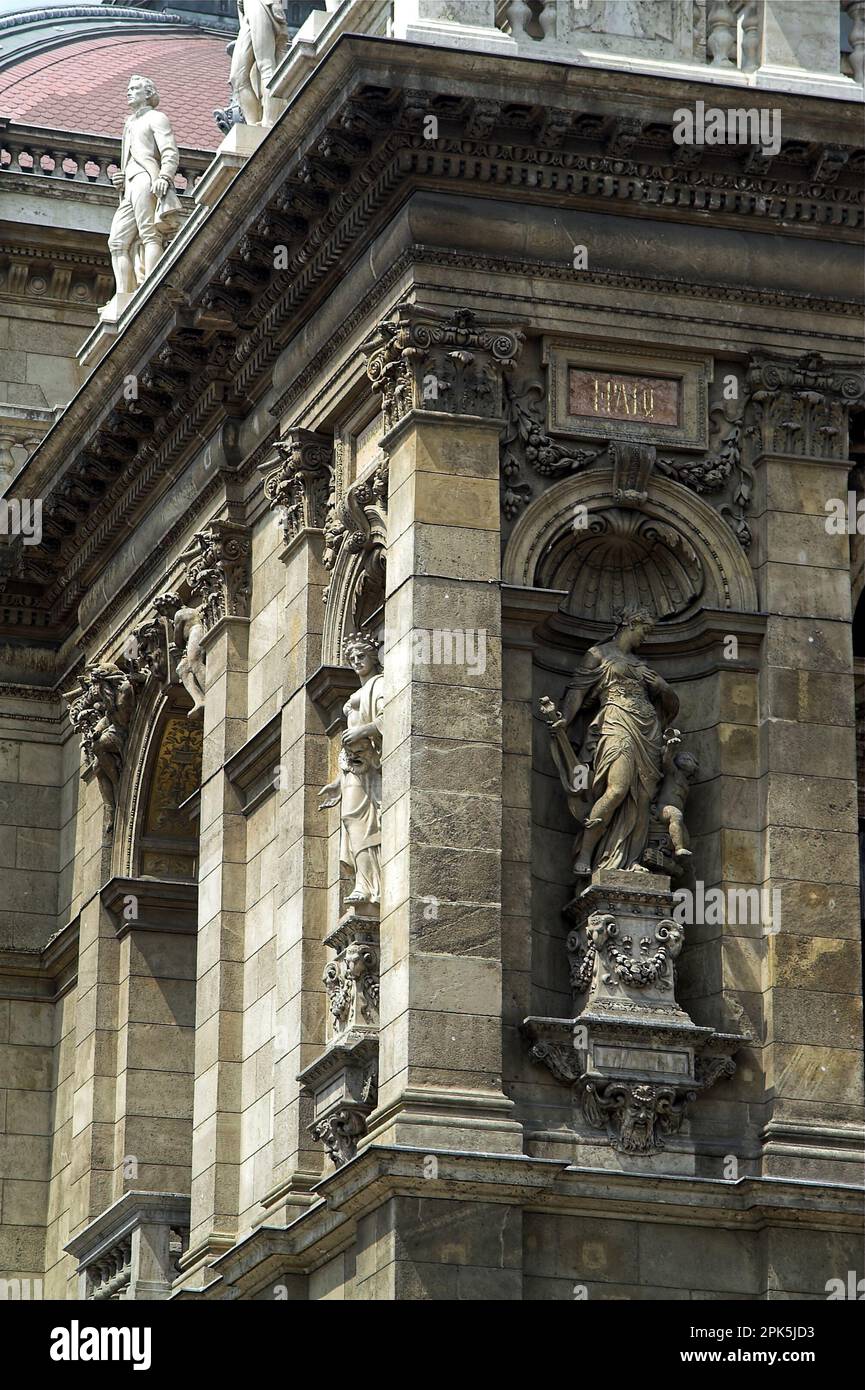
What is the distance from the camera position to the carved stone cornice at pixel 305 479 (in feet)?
130

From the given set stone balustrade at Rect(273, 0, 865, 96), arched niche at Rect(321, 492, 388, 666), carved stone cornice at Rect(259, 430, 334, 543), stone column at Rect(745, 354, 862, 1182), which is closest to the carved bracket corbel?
carved stone cornice at Rect(259, 430, 334, 543)

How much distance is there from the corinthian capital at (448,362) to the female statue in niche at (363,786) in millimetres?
2600

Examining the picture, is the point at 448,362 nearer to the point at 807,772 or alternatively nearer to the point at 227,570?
the point at 807,772

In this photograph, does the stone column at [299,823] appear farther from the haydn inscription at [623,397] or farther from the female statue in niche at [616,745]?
the haydn inscription at [623,397]

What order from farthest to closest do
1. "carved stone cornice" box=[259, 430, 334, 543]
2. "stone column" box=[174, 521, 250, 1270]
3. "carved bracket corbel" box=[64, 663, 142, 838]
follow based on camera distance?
1. "carved bracket corbel" box=[64, 663, 142, 838]
2. "stone column" box=[174, 521, 250, 1270]
3. "carved stone cornice" box=[259, 430, 334, 543]

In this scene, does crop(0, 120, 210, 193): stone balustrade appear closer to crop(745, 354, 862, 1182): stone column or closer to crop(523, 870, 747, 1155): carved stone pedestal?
crop(745, 354, 862, 1182): stone column

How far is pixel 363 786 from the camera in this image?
37000 mm

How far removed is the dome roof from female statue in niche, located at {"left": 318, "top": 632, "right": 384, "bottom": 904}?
1883cm

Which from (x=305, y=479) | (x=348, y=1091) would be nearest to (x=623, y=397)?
(x=305, y=479)

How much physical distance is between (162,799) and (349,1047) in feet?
34.7

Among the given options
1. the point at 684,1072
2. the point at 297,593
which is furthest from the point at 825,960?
the point at 297,593

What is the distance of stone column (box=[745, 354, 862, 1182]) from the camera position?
35375 mm

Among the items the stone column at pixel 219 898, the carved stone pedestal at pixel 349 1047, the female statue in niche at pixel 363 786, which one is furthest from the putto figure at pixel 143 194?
the carved stone pedestal at pixel 349 1047
